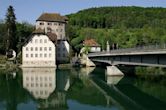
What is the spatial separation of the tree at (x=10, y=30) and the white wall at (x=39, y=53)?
5.81m

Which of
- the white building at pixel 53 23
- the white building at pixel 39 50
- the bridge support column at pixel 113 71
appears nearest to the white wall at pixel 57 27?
the white building at pixel 53 23

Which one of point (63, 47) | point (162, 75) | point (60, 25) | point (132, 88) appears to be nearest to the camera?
point (132, 88)

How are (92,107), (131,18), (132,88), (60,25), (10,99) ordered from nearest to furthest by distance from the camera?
(92,107)
(10,99)
(132,88)
(60,25)
(131,18)

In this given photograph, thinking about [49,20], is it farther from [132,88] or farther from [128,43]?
[132,88]

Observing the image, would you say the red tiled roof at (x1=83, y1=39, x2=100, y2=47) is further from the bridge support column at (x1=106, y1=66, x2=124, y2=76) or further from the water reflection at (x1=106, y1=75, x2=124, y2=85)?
the water reflection at (x1=106, y1=75, x2=124, y2=85)

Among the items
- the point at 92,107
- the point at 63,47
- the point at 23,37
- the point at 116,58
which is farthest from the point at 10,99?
the point at 23,37

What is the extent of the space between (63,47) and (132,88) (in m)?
65.8

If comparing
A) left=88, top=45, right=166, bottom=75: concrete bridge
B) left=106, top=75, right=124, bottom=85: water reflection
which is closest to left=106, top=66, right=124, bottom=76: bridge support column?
left=106, top=75, right=124, bottom=85: water reflection

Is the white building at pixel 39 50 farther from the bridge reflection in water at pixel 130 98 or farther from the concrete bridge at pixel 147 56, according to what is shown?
the bridge reflection in water at pixel 130 98

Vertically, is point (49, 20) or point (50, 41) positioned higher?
point (49, 20)

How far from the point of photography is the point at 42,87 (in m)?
49.4

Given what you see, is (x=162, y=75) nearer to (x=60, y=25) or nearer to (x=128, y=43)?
(x=128, y=43)

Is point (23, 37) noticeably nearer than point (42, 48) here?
No

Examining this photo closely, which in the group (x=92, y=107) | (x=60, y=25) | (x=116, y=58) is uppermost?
(x=60, y=25)
